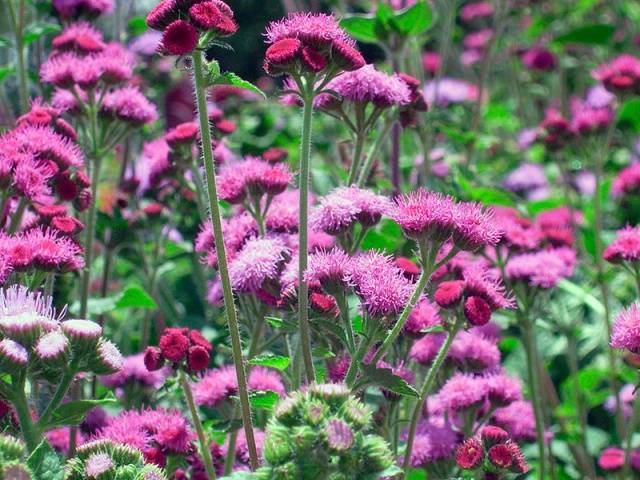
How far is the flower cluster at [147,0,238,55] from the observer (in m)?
2.27

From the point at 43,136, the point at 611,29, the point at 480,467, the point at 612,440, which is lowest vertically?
the point at 612,440

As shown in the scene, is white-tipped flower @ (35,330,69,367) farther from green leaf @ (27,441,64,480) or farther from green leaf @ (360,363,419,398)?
green leaf @ (360,363,419,398)

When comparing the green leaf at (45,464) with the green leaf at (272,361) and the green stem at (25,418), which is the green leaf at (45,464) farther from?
the green leaf at (272,361)

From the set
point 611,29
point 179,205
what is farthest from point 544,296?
point 611,29

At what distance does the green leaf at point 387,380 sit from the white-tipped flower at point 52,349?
2.38 feet

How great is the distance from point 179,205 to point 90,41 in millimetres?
867

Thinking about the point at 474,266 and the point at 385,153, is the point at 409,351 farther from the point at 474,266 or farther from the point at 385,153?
the point at 385,153

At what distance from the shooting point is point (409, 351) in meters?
2.96

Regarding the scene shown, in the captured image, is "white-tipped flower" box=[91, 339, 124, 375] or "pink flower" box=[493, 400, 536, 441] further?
"pink flower" box=[493, 400, 536, 441]

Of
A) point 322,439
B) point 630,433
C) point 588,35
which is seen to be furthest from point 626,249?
point 588,35

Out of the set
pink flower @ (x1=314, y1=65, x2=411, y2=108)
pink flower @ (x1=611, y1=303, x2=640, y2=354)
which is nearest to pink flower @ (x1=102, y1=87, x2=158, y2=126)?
pink flower @ (x1=314, y1=65, x2=411, y2=108)

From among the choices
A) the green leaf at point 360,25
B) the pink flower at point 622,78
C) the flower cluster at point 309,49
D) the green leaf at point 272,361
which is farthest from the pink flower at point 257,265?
the pink flower at point 622,78

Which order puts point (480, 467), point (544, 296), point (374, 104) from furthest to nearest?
point (544, 296) → point (374, 104) → point (480, 467)

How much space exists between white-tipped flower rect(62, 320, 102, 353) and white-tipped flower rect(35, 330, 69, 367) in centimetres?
5
